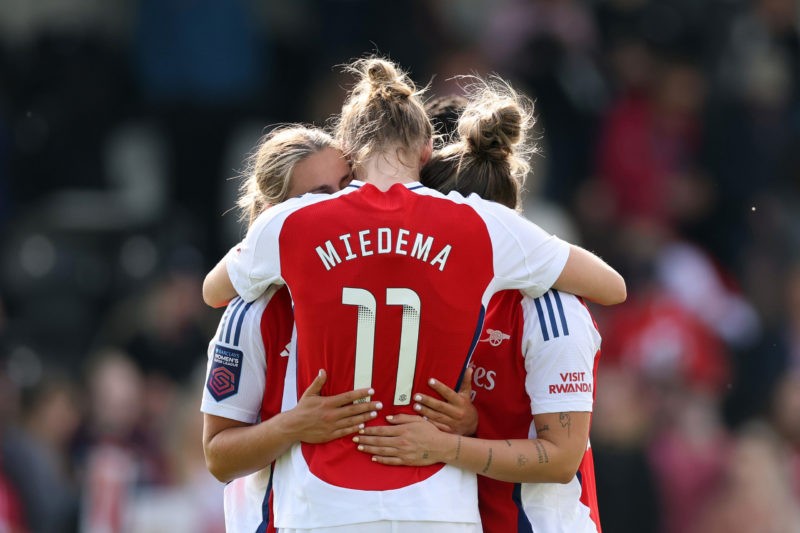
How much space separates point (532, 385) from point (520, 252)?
1.27 feet

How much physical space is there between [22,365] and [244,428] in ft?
16.9

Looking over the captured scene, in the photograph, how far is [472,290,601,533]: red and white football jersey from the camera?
3.66 m

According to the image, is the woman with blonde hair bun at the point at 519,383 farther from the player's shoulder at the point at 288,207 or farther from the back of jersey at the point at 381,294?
the player's shoulder at the point at 288,207

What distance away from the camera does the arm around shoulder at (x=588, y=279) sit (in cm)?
364

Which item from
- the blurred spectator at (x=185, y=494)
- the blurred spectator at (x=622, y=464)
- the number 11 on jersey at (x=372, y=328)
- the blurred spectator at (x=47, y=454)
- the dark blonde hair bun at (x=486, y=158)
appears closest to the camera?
the number 11 on jersey at (x=372, y=328)

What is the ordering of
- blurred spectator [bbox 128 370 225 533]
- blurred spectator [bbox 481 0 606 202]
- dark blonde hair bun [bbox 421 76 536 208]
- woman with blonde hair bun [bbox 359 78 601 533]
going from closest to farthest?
1. woman with blonde hair bun [bbox 359 78 601 533]
2. dark blonde hair bun [bbox 421 76 536 208]
3. blurred spectator [bbox 128 370 225 533]
4. blurred spectator [bbox 481 0 606 202]

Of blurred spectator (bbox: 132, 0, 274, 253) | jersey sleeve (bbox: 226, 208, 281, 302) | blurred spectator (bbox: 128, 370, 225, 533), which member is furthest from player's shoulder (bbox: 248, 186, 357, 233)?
blurred spectator (bbox: 132, 0, 274, 253)

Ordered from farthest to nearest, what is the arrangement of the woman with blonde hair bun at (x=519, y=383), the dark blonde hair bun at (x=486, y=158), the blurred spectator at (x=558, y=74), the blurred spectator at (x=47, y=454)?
the blurred spectator at (x=558, y=74)
the blurred spectator at (x=47, y=454)
the dark blonde hair bun at (x=486, y=158)
the woman with blonde hair bun at (x=519, y=383)

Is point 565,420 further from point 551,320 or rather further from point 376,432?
point 376,432

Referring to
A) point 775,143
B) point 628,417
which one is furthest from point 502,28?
point 628,417

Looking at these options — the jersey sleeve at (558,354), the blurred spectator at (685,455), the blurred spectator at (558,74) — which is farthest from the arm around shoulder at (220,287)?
the blurred spectator at (558,74)

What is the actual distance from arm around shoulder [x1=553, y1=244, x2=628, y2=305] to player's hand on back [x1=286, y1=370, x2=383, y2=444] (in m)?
0.60

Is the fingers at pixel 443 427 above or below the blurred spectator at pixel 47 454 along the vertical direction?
below

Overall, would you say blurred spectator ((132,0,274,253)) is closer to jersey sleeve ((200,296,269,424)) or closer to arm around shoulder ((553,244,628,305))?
Answer: jersey sleeve ((200,296,269,424))
